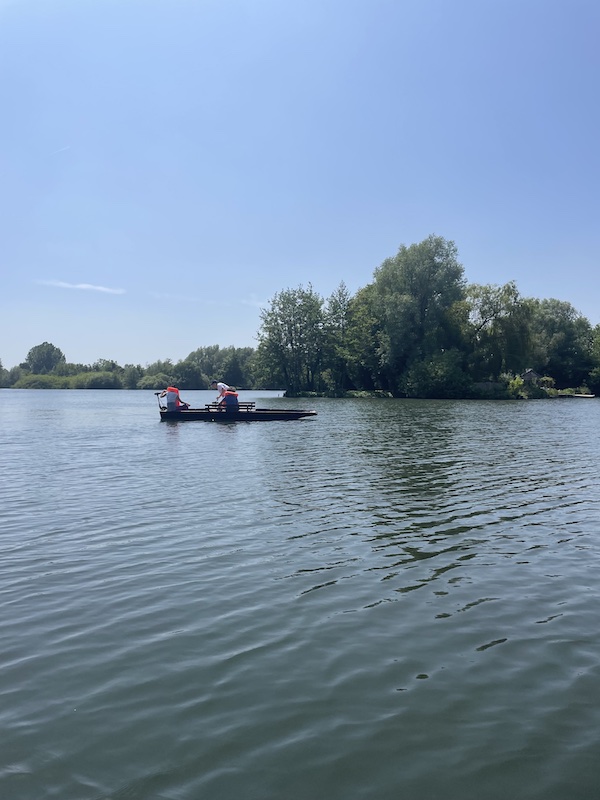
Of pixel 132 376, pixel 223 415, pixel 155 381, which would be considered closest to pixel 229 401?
pixel 223 415

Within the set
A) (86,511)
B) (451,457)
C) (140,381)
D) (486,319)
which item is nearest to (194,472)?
(86,511)

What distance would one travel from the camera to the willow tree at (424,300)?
239ft

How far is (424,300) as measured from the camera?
245ft

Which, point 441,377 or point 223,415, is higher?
point 441,377

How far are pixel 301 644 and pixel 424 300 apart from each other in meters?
71.5

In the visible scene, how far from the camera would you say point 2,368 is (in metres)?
176

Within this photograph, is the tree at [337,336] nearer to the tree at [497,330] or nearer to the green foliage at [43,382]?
the tree at [497,330]

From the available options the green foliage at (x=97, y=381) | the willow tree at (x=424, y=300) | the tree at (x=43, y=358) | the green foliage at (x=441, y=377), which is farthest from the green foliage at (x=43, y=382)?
the green foliage at (x=441, y=377)

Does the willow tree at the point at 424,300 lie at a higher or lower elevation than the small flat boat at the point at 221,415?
higher

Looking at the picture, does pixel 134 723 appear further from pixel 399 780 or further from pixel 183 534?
pixel 183 534

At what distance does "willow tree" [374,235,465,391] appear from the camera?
239 ft

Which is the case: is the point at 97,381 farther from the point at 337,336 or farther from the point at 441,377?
the point at 441,377

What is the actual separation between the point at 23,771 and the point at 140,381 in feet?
A: 507

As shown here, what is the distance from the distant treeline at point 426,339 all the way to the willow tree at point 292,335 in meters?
0.16
